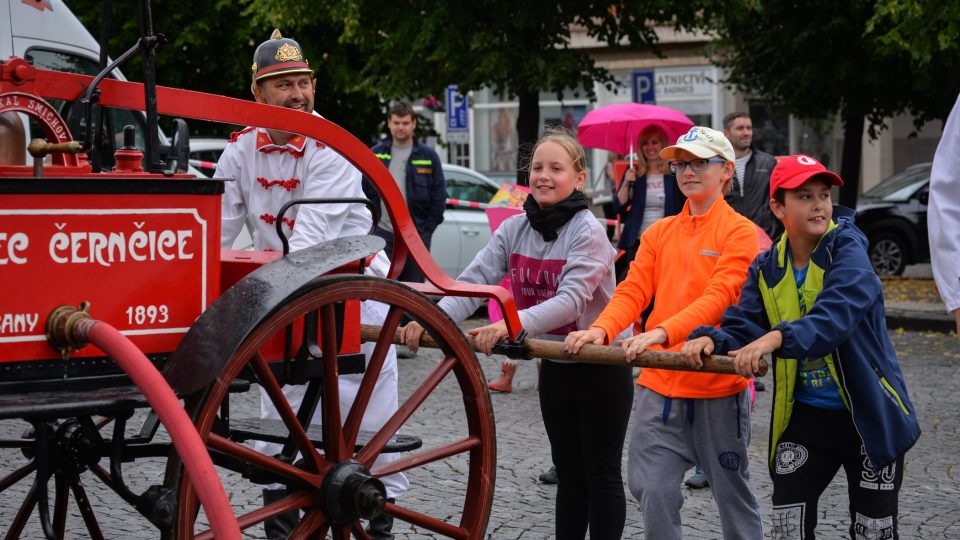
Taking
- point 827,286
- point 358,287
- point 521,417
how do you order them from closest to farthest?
point 358,287, point 827,286, point 521,417

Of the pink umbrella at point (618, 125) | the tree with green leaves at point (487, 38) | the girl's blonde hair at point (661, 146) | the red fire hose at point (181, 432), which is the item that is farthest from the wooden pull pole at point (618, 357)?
the tree with green leaves at point (487, 38)

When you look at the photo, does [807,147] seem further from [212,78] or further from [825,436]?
[825,436]

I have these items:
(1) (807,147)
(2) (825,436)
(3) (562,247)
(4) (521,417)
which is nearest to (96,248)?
(3) (562,247)

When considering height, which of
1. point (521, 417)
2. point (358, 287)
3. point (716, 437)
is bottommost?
point (521, 417)

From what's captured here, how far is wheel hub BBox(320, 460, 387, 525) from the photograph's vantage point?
3.31 m

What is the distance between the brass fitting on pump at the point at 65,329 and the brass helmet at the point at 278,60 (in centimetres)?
193

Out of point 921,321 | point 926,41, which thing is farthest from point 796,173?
point 926,41

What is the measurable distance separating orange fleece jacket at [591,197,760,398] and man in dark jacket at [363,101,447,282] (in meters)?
5.64

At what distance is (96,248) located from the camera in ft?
9.74

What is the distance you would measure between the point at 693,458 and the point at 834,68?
14.7 m

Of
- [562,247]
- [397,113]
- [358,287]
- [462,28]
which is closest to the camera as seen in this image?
[358,287]

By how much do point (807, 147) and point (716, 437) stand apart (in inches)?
1035

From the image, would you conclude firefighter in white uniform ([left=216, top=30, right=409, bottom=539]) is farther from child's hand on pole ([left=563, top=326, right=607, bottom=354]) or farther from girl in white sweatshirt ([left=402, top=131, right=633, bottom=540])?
child's hand on pole ([left=563, top=326, right=607, bottom=354])

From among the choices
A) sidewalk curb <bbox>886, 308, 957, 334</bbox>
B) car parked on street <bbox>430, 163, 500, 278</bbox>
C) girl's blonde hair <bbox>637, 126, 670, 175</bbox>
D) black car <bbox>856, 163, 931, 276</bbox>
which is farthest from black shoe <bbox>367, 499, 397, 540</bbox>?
black car <bbox>856, 163, 931, 276</bbox>
